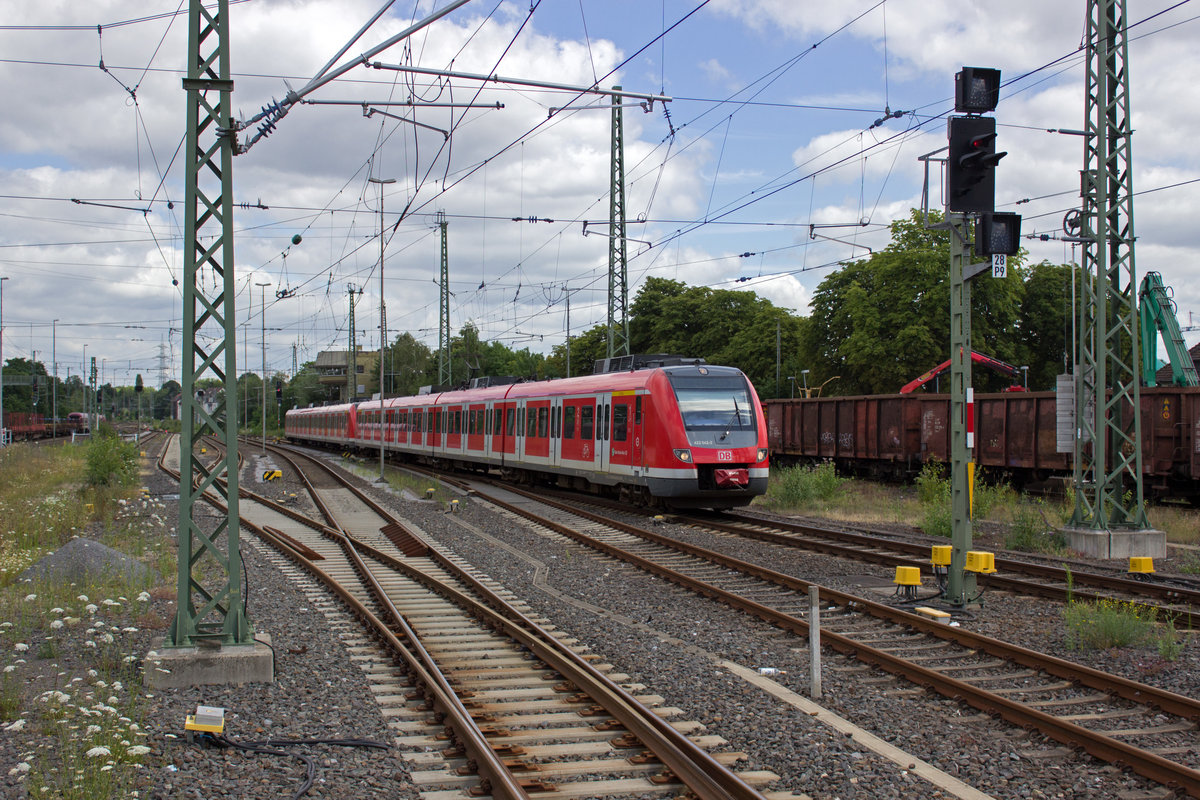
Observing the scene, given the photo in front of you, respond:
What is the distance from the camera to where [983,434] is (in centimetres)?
2511

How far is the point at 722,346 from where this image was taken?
65.5 m

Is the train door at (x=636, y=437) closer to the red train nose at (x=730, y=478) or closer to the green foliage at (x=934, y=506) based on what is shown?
the red train nose at (x=730, y=478)

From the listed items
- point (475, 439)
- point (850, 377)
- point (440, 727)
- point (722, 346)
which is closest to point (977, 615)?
point (440, 727)

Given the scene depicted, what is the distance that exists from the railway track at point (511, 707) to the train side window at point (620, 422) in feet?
23.5

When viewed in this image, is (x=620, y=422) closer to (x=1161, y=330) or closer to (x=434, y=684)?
(x=434, y=684)

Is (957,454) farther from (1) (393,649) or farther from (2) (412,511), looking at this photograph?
(2) (412,511)

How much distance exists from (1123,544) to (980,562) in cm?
542

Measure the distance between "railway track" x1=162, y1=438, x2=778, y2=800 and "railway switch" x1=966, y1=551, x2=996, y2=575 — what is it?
163 inches

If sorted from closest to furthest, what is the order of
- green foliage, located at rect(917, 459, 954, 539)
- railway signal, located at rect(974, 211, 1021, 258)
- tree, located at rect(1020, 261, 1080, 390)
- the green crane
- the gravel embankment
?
the gravel embankment, railway signal, located at rect(974, 211, 1021, 258), green foliage, located at rect(917, 459, 954, 539), the green crane, tree, located at rect(1020, 261, 1080, 390)

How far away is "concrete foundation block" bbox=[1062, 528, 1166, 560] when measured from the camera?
45.2 ft

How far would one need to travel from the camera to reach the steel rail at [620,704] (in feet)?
17.1

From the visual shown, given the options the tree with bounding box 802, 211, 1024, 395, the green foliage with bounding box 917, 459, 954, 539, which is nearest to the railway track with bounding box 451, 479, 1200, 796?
the green foliage with bounding box 917, 459, 954, 539

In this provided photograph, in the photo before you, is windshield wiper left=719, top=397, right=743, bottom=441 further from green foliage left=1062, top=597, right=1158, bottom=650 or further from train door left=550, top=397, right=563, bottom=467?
green foliage left=1062, top=597, right=1158, bottom=650

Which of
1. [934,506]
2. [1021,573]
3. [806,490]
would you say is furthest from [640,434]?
[1021,573]
